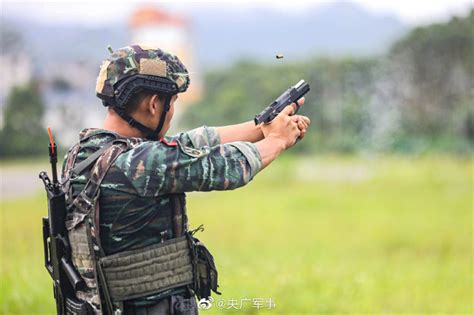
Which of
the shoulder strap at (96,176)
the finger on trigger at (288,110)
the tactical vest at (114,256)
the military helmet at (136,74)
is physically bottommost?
the tactical vest at (114,256)

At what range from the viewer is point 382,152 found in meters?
26.0

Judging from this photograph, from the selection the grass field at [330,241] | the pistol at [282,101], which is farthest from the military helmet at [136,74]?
the grass field at [330,241]

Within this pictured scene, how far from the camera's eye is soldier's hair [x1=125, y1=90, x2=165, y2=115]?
2.67 metres

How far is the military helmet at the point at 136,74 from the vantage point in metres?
2.64

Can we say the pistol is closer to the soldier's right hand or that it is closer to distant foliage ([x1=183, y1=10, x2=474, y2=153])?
the soldier's right hand

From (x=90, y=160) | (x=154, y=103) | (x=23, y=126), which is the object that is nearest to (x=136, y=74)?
(x=154, y=103)

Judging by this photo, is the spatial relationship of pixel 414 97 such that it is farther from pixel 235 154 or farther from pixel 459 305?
pixel 235 154

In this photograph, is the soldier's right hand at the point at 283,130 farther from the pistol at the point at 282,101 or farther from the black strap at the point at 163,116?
the black strap at the point at 163,116

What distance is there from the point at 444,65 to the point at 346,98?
13.2 ft

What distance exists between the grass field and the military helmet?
63.3 inches

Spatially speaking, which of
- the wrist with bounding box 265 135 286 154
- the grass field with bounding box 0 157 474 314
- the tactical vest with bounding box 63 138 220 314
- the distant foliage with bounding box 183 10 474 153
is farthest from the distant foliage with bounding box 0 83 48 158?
the wrist with bounding box 265 135 286 154

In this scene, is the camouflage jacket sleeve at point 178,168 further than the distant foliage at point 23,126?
No

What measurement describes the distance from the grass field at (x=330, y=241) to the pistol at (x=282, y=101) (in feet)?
4.61

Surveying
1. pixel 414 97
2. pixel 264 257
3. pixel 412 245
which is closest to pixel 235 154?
pixel 264 257
